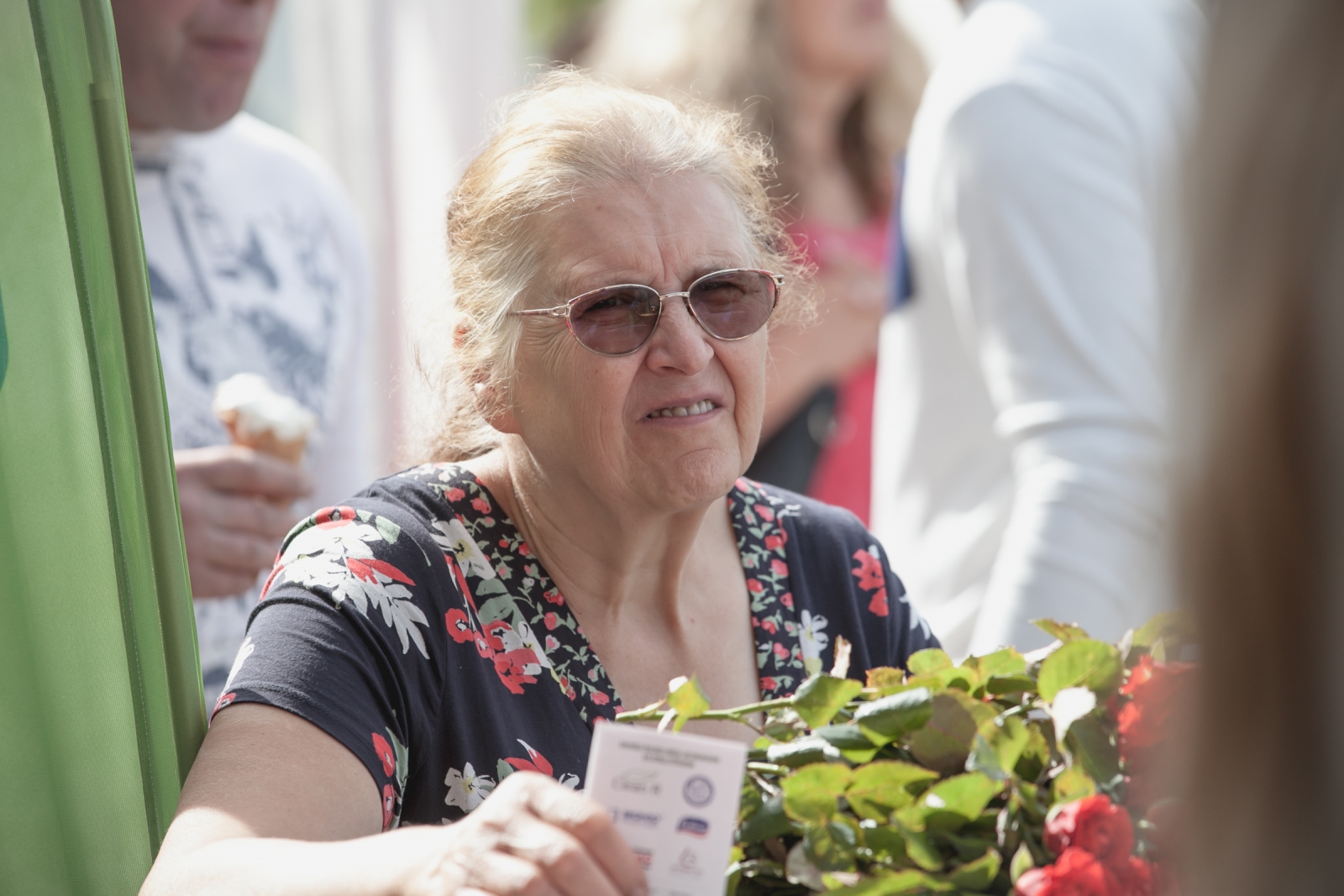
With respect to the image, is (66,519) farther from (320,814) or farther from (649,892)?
(649,892)

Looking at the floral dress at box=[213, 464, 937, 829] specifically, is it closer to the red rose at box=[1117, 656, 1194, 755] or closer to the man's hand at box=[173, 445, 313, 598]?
the red rose at box=[1117, 656, 1194, 755]

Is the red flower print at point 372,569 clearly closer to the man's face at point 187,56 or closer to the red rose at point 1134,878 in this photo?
the red rose at point 1134,878

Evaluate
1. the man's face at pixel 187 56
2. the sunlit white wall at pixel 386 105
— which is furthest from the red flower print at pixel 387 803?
the sunlit white wall at pixel 386 105

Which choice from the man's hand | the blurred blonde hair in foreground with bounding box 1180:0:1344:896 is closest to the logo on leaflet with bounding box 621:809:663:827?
the blurred blonde hair in foreground with bounding box 1180:0:1344:896

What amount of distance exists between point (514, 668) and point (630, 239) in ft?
1.85

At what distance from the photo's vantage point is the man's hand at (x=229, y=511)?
208cm

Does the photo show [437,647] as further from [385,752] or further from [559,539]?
[559,539]

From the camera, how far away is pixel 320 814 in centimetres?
131

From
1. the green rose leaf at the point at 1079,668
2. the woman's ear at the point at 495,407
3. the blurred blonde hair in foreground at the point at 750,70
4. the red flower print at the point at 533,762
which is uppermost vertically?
the blurred blonde hair in foreground at the point at 750,70

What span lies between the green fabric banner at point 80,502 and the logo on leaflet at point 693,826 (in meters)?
0.66

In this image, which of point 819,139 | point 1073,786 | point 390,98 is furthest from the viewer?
point 390,98

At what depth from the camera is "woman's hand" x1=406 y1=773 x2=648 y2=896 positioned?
0.94 m

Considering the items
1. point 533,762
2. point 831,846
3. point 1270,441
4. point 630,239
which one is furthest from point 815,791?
point 630,239

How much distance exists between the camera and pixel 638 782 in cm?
96
